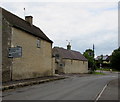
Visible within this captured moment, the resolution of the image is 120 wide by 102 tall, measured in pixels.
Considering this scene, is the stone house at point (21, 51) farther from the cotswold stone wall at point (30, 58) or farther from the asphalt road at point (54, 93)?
the asphalt road at point (54, 93)

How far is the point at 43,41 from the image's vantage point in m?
31.7

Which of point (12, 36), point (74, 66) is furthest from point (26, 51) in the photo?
point (74, 66)

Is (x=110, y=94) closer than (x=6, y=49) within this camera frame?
Yes

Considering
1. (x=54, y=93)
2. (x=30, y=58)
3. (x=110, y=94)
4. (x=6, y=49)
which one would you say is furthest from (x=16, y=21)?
(x=110, y=94)

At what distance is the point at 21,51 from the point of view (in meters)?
19.6

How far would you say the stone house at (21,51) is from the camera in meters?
21.5

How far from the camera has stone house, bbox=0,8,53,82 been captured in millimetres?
21500

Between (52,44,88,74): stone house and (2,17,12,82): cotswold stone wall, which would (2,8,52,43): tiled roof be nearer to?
(2,17,12,82): cotswold stone wall

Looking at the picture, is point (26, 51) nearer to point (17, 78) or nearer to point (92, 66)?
point (17, 78)

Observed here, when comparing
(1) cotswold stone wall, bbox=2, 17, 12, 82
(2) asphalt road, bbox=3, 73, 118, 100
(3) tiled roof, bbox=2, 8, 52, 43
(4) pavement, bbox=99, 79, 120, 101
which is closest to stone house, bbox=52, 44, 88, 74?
(3) tiled roof, bbox=2, 8, 52, 43

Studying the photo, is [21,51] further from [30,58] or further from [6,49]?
[30,58]

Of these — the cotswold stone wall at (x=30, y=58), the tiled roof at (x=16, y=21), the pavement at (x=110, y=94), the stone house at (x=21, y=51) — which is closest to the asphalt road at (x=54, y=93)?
the pavement at (x=110, y=94)

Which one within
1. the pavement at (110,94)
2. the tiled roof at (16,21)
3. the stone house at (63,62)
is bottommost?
the pavement at (110,94)

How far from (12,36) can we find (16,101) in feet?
43.1
